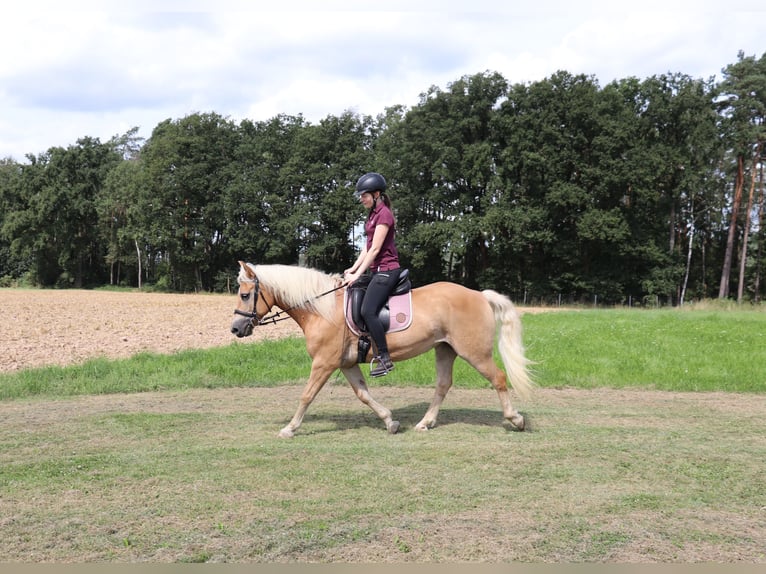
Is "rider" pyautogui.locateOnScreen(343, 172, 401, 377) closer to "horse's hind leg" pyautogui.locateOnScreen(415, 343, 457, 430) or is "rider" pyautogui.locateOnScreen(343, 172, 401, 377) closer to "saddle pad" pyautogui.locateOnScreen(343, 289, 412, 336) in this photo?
"saddle pad" pyautogui.locateOnScreen(343, 289, 412, 336)

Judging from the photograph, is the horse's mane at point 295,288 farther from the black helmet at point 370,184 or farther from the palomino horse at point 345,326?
the black helmet at point 370,184

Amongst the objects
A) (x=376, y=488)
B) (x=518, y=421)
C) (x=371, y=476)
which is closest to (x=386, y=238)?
(x=518, y=421)

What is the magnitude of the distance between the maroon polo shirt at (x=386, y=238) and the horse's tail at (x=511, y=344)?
4.57 feet

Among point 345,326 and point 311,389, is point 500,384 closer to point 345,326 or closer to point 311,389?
point 345,326

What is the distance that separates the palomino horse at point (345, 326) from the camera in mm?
7051

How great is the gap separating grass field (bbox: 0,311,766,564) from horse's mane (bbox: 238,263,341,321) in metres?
1.54

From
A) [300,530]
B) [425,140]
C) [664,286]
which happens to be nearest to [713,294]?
[664,286]

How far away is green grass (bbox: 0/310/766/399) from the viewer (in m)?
10.6

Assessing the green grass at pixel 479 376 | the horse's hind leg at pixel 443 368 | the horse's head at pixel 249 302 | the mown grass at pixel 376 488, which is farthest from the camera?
the green grass at pixel 479 376

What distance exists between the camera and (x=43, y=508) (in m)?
4.51

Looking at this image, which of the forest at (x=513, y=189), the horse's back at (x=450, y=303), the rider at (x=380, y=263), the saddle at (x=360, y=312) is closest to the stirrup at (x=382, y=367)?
the rider at (x=380, y=263)

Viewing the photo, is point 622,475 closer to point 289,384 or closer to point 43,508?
point 43,508

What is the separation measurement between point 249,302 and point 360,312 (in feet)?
4.43

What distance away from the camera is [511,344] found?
762 cm
